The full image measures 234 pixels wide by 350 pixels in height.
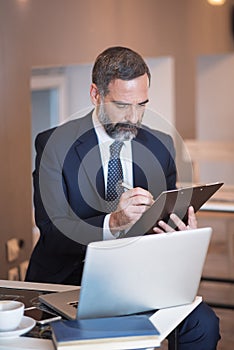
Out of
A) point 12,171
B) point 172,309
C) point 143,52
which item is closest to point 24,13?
point 12,171

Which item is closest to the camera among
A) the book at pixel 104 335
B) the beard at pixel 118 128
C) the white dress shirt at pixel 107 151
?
the book at pixel 104 335

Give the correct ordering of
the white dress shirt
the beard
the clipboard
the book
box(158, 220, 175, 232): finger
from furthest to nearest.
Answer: the white dress shirt < the beard < box(158, 220, 175, 232): finger < the clipboard < the book

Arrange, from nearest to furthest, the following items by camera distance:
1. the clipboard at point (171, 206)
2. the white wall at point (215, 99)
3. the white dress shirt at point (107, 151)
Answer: the clipboard at point (171, 206), the white dress shirt at point (107, 151), the white wall at point (215, 99)

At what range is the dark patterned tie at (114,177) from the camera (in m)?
3.06

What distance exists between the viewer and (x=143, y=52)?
Result: 20.3 feet

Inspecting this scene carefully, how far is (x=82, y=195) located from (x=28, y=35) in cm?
196

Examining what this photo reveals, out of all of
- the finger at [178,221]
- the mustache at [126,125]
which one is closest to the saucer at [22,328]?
the finger at [178,221]

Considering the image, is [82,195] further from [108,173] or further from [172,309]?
[172,309]

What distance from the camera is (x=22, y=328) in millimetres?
2223

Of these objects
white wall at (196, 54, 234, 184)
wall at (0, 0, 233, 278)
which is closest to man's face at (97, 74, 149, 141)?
wall at (0, 0, 233, 278)

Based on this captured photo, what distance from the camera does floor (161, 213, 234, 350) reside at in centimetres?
472

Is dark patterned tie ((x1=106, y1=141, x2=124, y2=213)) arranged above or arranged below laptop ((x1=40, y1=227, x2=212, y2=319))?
above

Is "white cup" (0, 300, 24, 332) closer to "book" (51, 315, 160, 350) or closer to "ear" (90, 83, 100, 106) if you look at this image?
"book" (51, 315, 160, 350)

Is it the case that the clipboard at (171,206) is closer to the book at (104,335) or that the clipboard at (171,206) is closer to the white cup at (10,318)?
the book at (104,335)
